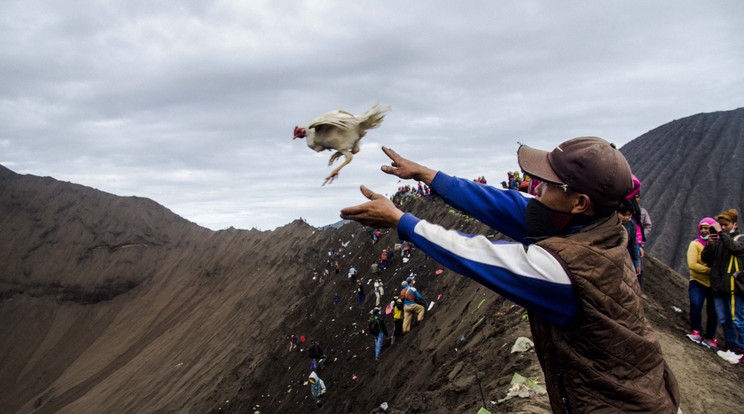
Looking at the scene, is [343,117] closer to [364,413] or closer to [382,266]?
[364,413]

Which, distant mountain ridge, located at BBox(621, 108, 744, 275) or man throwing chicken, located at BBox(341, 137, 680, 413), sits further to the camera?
distant mountain ridge, located at BBox(621, 108, 744, 275)

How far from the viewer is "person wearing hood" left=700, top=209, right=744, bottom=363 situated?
4.42 m

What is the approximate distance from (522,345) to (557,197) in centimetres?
349

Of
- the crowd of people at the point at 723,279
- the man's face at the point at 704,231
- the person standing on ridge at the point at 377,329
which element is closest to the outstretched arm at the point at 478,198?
the crowd of people at the point at 723,279

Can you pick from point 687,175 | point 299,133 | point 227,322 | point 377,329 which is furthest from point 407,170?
Answer: point 687,175

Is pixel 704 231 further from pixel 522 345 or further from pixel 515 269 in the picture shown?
pixel 515 269

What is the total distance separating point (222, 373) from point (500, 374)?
15995 millimetres

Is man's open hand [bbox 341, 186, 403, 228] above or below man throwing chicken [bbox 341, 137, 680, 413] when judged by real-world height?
above

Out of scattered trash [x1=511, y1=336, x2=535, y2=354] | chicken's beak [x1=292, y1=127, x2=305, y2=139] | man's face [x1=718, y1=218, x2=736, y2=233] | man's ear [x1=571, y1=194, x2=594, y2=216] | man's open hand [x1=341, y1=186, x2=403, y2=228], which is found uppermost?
chicken's beak [x1=292, y1=127, x2=305, y2=139]

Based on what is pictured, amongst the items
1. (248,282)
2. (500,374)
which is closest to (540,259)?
(500,374)

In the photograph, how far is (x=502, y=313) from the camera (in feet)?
19.6

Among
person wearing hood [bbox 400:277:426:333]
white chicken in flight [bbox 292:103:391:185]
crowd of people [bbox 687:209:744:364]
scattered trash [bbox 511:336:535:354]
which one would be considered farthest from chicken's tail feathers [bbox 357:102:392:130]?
person wearing hood [bbox 400:277:426:333]

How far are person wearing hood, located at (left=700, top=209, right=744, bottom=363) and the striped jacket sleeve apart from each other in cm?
478

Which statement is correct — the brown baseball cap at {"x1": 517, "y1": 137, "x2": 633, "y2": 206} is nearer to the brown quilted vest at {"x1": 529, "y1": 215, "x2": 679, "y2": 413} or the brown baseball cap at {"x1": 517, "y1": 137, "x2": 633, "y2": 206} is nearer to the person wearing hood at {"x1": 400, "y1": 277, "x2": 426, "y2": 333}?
the brown quilted vest at {"x1": 529, "y1": 215, "x2": 679, "y2": 413}
